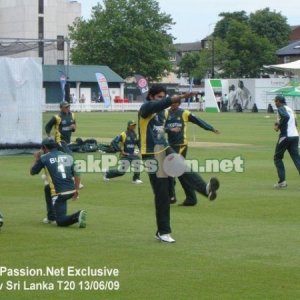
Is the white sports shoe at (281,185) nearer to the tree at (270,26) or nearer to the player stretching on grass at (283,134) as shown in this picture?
the player stretching on grass at (283,134)

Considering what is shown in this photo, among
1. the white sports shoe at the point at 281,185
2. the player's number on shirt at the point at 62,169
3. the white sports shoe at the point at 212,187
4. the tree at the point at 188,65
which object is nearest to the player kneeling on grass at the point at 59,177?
the player's number on shirt at the point at 62,169

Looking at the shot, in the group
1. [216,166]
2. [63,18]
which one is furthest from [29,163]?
[63,18]

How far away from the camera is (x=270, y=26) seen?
421ft

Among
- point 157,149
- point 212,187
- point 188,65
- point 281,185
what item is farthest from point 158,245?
point 188,65

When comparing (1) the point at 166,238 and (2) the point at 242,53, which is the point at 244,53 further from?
(1) the point at 166,238

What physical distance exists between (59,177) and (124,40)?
10081cm

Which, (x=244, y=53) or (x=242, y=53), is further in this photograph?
(x=242, y=53)

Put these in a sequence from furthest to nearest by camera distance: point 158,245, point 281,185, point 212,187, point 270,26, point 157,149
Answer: point 270,26
point 281,185
point 212,187
point 157,149
point 158,245

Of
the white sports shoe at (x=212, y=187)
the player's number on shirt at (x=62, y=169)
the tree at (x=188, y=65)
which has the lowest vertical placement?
the white sports shoe at (x=212, y=187)

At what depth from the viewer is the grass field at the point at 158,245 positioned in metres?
9.24

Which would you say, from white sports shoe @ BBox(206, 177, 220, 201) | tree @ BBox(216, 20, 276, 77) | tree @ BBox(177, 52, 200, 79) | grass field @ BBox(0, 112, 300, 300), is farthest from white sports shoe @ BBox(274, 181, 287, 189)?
tree @ BBox(177, 52, 200, 79)

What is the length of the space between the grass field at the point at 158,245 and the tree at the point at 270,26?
109 metres

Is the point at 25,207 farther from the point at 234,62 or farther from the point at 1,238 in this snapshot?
the point at 234,62

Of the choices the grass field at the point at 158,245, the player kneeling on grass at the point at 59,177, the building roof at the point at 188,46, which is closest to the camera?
the grass field at the point at 158,245
